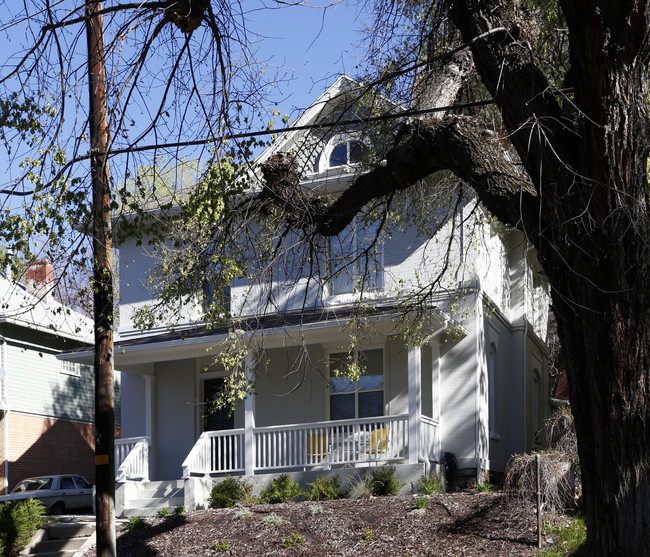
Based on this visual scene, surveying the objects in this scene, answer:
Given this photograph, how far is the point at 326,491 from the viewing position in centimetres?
1546

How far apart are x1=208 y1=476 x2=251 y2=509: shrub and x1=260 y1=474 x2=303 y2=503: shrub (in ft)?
1.31

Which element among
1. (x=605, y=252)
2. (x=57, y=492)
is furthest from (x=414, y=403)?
Answer: (x=57, y=492)

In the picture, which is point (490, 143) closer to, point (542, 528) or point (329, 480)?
point (542, 528)

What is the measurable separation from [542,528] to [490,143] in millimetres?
6276

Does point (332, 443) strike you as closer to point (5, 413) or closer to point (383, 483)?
point (383, 483)

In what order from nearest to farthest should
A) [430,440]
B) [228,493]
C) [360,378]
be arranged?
[228,493]
[430,440]
[360,378]

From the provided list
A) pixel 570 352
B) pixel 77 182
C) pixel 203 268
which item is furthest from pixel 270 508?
pixel 570 352

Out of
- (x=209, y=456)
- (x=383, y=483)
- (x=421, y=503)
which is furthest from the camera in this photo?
(x=209, y=456)

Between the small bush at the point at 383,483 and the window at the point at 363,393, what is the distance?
300 centimetres

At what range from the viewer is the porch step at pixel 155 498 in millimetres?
17359

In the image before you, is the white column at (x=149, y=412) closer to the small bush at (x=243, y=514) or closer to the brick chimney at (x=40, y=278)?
the small bush at (x=243, y=514)

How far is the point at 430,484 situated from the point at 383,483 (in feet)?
2.71

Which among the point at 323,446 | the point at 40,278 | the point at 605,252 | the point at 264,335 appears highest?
the point at 40,278

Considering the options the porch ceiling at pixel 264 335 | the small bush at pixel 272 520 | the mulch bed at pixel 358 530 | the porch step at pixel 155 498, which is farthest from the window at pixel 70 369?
the small bush at pixel 272 520
